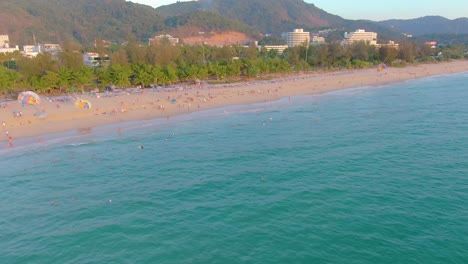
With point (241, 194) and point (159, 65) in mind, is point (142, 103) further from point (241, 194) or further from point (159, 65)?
point (241, 194)

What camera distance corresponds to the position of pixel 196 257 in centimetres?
1327

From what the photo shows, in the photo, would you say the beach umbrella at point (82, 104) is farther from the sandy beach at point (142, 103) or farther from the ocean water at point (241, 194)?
the ocean water at point (241, 194)

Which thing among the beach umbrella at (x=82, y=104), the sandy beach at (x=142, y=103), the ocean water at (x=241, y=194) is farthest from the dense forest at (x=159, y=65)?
the ocean water at (x=241, y=194)

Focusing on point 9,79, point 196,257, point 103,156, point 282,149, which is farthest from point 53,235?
point 9,79

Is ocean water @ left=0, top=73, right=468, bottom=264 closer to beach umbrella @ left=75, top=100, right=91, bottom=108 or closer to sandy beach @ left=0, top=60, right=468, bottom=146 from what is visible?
sandy beach @ left=0, top=60, right=468, bottom=146

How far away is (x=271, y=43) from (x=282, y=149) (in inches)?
5939

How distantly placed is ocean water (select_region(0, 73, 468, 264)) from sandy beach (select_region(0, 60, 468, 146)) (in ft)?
9.72

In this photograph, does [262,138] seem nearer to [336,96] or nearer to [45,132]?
[45,132]

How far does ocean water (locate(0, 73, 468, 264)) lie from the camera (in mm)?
13719

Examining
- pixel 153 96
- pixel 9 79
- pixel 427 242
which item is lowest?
pixel 427 242

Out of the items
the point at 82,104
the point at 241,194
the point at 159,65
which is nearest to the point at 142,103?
the point at 82,104

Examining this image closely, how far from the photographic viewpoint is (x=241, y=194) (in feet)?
59.9

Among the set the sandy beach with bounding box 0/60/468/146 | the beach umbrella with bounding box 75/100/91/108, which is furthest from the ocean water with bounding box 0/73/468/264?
the beach umbrella with bounding box 75/100/91/108

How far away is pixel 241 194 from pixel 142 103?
25.0 m
